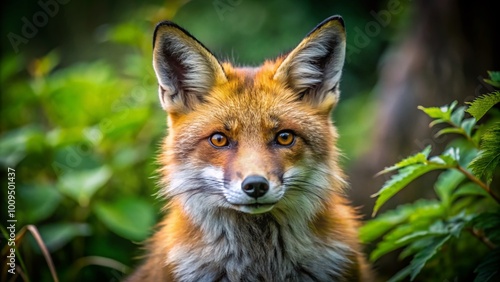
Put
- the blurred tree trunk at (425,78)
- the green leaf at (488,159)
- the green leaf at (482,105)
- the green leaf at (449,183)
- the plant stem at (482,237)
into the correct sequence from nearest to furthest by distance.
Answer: the green leaf at (482,105) < the green leaf at (488,159) < the plant stem at (482,237) < the green leaf at (449,183) < the blurred tree trunk at (425,78)

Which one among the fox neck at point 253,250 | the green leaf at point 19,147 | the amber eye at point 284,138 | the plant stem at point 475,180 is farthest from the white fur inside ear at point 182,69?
the green leaf at point 19,147

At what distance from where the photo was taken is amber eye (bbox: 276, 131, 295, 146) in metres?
3.80

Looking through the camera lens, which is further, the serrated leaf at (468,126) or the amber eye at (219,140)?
the serrated leaf at (468,126)

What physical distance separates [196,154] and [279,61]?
38.7 inches

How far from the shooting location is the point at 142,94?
24.2ft

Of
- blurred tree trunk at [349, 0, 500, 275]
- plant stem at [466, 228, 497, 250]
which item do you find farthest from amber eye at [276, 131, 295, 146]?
blurred tree trunk at [349, 0, 500, 275]

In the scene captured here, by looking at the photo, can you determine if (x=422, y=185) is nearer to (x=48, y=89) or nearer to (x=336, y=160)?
(x=336, y=160)

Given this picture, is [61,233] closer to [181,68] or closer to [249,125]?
[181,68]

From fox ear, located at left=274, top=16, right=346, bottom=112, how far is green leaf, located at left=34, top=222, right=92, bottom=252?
10.2ft

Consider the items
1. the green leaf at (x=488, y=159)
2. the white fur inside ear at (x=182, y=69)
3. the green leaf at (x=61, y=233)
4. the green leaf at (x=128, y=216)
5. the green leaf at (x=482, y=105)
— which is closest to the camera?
the green leaf at (x=482, y=105)

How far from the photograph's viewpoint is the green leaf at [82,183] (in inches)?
240

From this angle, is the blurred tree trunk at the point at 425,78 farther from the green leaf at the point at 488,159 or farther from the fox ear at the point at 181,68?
the fox ear at the point at 181,68

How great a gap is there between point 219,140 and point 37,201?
3247 mm

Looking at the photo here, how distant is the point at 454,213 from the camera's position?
174 inches
